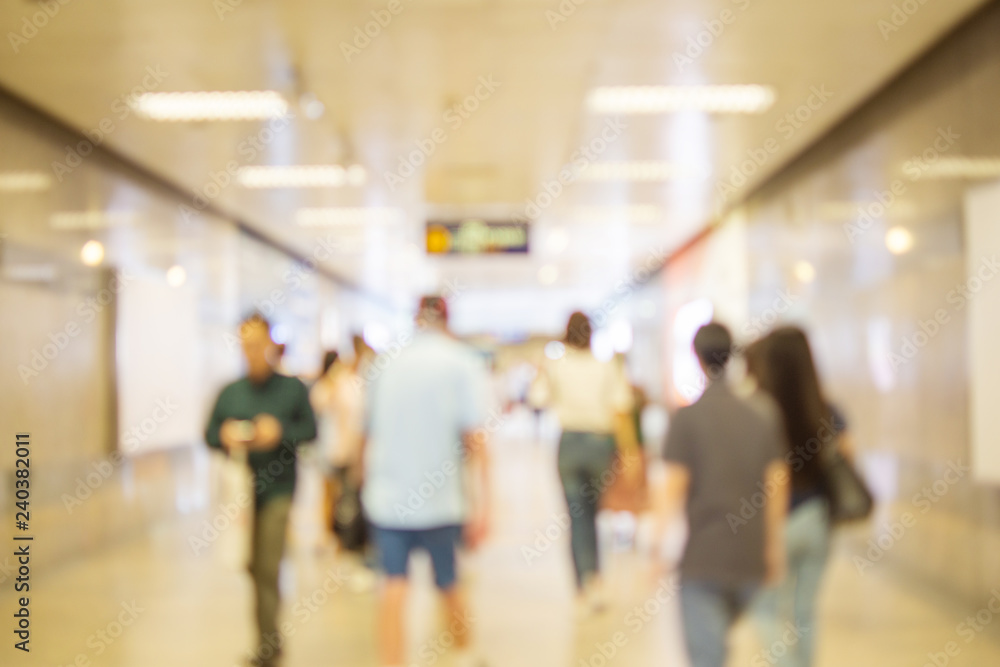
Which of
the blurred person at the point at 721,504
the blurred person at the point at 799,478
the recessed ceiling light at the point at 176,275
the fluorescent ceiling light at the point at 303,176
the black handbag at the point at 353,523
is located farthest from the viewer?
the recessed ceiling light at the point at 176,275

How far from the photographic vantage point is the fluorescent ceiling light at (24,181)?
7.22 metres

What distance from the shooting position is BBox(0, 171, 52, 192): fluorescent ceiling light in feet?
23.7

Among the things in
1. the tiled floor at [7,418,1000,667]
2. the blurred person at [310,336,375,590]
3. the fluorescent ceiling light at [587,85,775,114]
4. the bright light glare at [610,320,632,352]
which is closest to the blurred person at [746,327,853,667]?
the tiled floor at [7,418,1000,667]

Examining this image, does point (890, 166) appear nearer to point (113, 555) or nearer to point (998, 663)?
point (998, 663)

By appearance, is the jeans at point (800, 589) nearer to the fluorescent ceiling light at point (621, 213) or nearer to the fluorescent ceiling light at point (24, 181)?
the fluorescent ceiling light at point (24, 181)

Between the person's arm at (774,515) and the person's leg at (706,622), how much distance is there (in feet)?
0.60

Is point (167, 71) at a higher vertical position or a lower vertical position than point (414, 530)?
higher

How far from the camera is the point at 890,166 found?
759 centimetres

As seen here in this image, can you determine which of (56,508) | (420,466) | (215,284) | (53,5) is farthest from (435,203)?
(420,466)

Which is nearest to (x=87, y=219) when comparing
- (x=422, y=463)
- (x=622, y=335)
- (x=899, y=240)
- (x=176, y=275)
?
(x=176, y=275)

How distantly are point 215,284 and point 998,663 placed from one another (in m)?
10.2

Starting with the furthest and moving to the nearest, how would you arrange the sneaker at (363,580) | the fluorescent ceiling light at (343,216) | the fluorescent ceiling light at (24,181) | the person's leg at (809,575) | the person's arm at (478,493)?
the fluorescent ceiling light at (343,216) < the fluorescent ceiling light at (24,181) < the sneaker at (363,580) < the person's arm at (478,493) < the person's leg at (809,575)

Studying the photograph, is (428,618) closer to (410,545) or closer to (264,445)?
(264,445)

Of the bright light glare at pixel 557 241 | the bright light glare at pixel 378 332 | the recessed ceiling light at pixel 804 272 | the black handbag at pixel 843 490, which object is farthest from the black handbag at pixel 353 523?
the bright light glare at pixel 378 332
